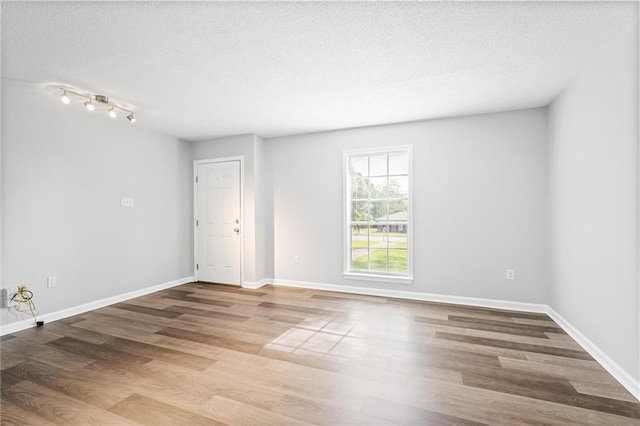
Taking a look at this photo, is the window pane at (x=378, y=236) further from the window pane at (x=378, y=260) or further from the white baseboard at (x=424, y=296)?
the white baseboard at (x=424, y=296)

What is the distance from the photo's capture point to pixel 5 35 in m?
2.13

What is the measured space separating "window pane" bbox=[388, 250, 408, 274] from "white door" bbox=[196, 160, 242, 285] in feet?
8.05

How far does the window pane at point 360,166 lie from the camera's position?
4.55 meters

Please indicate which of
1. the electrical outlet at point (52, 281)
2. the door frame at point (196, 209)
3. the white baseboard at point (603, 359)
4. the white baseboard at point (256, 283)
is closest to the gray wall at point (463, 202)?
the white baseboard at point (603, 359)

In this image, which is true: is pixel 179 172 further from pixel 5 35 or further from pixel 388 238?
pixel 388 238

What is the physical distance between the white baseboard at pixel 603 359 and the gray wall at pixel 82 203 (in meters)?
5.34

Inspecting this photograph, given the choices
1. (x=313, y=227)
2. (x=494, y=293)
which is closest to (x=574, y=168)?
(x=494, y=293)

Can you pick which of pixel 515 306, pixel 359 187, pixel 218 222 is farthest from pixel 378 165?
pixel 218 222

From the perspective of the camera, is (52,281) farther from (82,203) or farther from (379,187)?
(379,187)

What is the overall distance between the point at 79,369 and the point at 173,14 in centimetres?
274

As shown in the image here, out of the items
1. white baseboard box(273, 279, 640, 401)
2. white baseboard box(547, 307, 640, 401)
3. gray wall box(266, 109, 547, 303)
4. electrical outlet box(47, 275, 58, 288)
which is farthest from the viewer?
gray wall box(266, 109, 547, 303)

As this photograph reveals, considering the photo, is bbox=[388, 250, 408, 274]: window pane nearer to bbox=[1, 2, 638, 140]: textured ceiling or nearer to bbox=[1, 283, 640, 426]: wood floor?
bbox=[1, 283, 640, 426]: wood floor

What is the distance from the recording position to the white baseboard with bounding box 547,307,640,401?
202 cm

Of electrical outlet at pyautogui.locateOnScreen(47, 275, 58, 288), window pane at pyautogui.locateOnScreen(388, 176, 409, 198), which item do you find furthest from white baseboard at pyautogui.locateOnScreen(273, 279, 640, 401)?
electrical outlet at pyautogui.locateOnScreen(47, 275, 58, 288)
